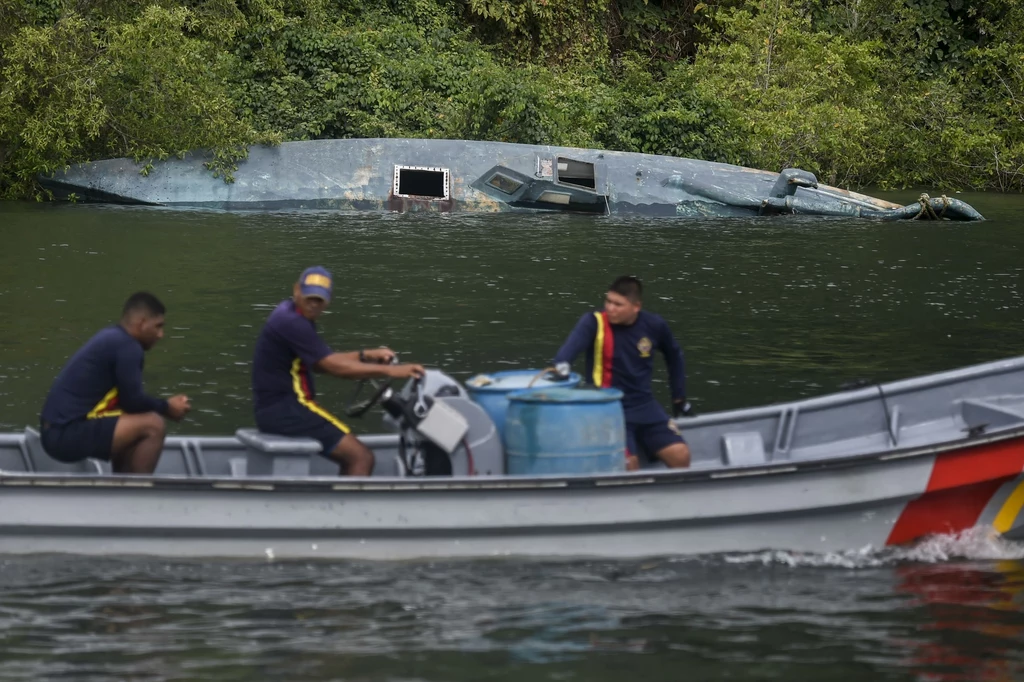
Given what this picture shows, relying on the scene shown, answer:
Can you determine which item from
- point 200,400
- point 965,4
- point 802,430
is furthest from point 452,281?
point 965,4

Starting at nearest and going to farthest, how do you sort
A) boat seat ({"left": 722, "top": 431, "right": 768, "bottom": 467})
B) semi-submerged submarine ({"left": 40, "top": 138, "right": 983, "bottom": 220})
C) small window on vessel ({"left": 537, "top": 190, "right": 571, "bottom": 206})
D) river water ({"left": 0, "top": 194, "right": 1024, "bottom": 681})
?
river water ({"left": 0, "top": 194, "right": 1024, "bottom": 681}) < boat seat ({"left": 722, "top": 431, "right": 768, "bottom": 467}) < semi-submerged submarine ({"left": 40, "top": 138, "right": 983, "bottom": 220}) < small window on vessel ({"left": 537, "top": 190, "right": 571, "bottom": 206})

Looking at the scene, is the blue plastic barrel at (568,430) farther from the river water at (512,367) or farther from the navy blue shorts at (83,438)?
the navy blue shorts at (83,438)

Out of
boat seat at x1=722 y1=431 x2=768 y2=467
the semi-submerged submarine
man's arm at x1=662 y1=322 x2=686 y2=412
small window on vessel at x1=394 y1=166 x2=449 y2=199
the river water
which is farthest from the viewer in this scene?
small window on vessel at x1=394 y1=166 x2=449 y2=199

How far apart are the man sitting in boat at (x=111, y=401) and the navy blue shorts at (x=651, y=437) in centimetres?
282

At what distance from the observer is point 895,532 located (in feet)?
29.2

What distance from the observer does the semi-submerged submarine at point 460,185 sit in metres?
28.8

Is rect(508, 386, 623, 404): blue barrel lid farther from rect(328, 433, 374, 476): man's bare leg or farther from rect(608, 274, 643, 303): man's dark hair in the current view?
rect(328, 433, 374, 476): man's bare leg

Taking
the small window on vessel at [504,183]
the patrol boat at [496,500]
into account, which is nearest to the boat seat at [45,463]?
the patrol boat at [496,500]

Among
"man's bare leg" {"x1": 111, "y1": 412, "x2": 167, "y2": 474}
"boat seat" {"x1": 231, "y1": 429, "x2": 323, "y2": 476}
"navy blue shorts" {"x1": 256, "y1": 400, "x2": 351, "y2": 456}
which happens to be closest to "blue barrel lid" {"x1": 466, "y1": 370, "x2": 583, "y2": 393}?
"navy blue shorts" {"x1": 256, "y1": 400, "x2": 351, "y2": 456}

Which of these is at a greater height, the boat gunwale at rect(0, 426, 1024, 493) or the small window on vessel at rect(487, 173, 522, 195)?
the small window on vessel at rect(487, 173, 522, 195)

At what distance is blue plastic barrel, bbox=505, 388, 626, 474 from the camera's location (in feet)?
28.2

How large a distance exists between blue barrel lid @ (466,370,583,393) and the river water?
111 cm

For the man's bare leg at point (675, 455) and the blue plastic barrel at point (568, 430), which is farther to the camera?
the man's bare leg at point (675, 455)

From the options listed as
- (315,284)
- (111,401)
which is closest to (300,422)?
(315,284)
